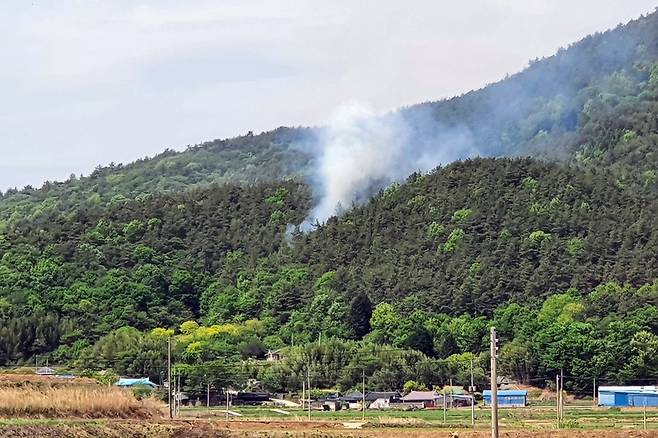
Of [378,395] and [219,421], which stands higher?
[378,395]

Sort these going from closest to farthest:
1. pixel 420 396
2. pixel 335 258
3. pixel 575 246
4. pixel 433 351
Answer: pixel 420 396 → pixel 433 351 → pixel 575 246 → pixel 335 258

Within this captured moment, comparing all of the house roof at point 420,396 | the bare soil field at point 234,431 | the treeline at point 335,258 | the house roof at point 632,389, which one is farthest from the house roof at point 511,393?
the bare soil field at point 234,431

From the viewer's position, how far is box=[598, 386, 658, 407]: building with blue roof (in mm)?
93938

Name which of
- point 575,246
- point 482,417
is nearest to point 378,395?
point 482,417

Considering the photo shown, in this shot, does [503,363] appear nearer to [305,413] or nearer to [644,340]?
[644,340]

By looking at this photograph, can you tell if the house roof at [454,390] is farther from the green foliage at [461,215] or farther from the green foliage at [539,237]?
the green foliage at [461,215]

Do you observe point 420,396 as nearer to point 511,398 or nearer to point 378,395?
point 378,395

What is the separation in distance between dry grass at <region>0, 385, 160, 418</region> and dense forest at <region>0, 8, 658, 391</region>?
1597 inches

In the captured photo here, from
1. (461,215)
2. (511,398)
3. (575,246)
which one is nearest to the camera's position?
(511,398)

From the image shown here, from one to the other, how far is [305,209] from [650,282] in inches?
2050

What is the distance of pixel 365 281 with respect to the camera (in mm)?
139500

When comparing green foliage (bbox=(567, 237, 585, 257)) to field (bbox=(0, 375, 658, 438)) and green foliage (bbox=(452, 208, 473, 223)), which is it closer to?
green foliage (bbox=(452, 208, 473, 223))

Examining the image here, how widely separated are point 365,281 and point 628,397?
4823cm

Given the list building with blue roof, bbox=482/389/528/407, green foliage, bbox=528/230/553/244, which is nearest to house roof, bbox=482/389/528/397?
building with blue roof, bbox=482/389/528/407
